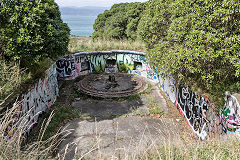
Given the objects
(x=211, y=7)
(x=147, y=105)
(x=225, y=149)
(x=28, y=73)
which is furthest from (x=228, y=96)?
(x=28, y=73)

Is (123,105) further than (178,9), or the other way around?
(123,105)

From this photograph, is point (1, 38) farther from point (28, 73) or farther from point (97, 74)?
point (97, 74)

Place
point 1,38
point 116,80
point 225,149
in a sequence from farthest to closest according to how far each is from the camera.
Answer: point 116,80
point 1,38
point 225,149

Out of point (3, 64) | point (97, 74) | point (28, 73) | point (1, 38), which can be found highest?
point (1, 38)

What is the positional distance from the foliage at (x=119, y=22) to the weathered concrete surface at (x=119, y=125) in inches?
423

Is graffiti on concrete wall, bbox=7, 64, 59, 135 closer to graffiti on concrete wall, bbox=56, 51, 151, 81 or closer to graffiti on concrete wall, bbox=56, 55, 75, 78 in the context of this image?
graffiti on concrete wall, bbox=56, 55, 75, 78

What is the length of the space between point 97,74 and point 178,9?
9386 mm

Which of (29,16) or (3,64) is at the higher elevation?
(29,16)

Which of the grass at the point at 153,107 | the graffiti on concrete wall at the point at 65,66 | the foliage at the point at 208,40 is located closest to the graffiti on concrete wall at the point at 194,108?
the foliage at the point at 208,40

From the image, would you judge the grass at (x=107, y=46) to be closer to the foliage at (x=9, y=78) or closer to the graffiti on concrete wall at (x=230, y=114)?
the foliage at (x=9, y=78)

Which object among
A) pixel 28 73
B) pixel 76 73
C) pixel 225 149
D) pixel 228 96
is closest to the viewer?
pixel 225 149

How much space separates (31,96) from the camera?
24.5 feet

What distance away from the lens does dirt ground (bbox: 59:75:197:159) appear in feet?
21.2

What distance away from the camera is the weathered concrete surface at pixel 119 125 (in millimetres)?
6387
